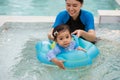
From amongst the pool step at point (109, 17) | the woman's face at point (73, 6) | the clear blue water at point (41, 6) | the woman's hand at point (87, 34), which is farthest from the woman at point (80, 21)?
the clear blue water at point (41, 6)

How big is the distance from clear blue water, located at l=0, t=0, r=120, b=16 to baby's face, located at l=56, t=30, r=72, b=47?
4.30 m

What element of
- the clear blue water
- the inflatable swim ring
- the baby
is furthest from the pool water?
the clear blue water

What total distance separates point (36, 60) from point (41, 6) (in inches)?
188

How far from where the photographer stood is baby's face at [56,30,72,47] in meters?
3.39

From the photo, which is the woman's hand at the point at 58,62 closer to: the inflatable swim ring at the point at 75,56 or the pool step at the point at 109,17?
the inflatable swim ring at the point at 75,56

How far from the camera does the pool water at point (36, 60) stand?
3.56m

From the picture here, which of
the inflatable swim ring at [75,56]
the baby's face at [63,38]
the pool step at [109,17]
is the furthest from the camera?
the pool step at [109,17]

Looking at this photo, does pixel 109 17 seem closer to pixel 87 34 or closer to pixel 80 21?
pixel 80 21

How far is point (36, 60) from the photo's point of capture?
4.04 m

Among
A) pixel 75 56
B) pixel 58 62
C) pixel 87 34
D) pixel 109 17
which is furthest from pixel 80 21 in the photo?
pixel 109 17

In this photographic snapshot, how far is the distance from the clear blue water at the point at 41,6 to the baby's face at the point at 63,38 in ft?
14.1

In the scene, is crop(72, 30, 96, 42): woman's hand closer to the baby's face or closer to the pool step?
the baby's face

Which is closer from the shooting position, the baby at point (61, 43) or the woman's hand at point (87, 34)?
the baby at point (61, 43)

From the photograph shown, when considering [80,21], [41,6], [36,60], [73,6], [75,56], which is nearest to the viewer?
[75,56]
